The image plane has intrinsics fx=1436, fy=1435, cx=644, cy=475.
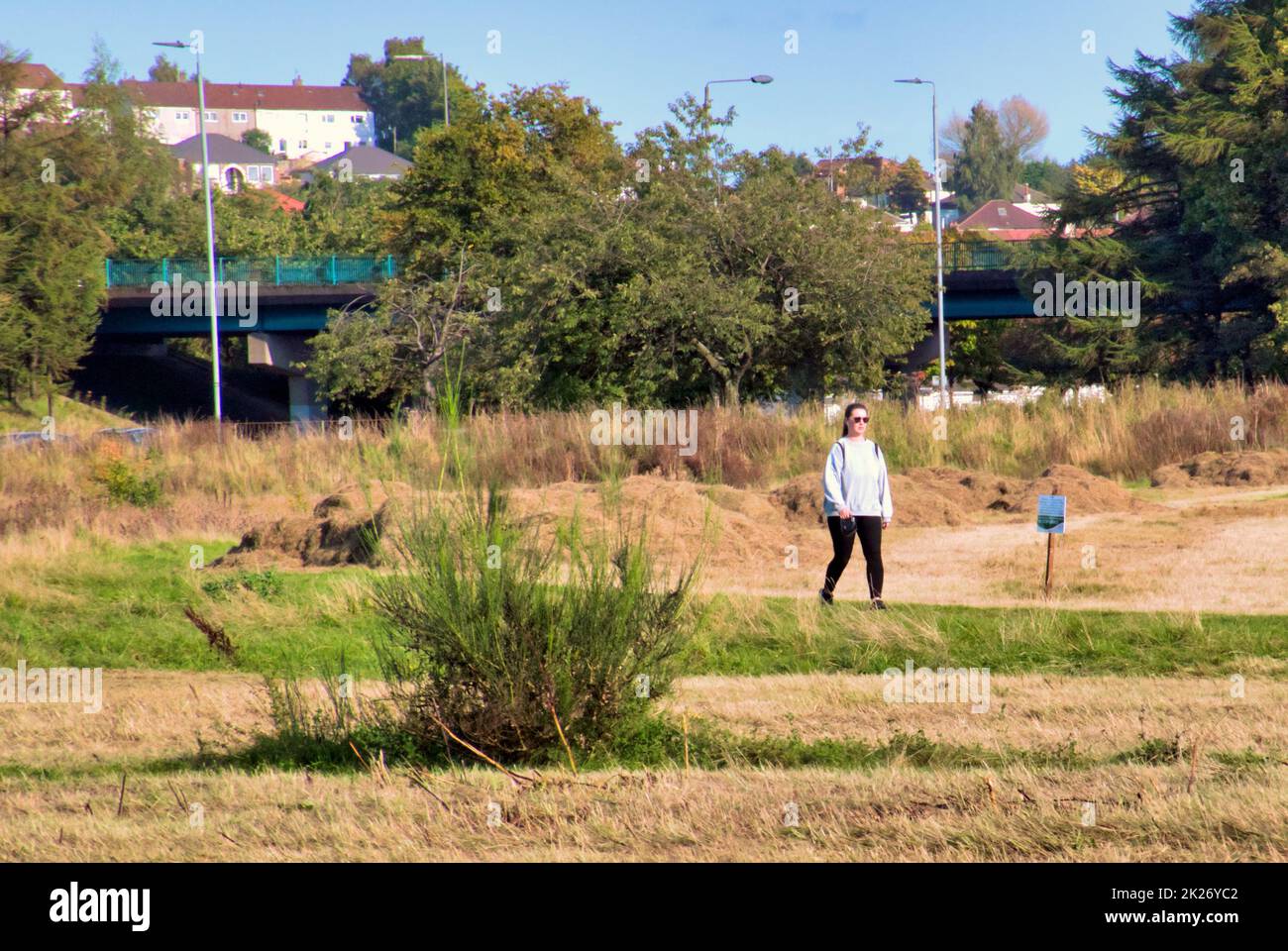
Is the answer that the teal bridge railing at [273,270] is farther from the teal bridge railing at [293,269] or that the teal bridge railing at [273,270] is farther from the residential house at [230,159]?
the residential house at [230,159]

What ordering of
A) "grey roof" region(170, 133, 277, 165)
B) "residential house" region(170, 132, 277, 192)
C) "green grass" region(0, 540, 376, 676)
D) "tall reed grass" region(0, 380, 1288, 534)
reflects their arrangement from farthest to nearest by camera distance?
1. "grey roof" region(170, 133, 277, 165)
2. "residential house" region(170, 132, 277, 192)
3. "tall reed grass" region(0, 380, 1288, 534)
4. "green grass" region(0, 540, 376, 676)

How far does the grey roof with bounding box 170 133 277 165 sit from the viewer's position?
132000 mm

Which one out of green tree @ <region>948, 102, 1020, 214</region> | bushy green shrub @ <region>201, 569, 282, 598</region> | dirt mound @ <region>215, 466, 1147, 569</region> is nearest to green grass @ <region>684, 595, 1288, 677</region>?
dirt mound @ <region>215, 466, 1147, 569</region>

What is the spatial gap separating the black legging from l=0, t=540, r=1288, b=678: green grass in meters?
0.27

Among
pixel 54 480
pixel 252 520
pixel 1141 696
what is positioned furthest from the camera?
pixel 54 480

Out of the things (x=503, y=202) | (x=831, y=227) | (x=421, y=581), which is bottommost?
(x=421, y=581)

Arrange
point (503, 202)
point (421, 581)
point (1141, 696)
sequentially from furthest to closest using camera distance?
point (503, 202) < point (1141, 696) < point (421, 581)

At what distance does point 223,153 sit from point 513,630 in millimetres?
138924

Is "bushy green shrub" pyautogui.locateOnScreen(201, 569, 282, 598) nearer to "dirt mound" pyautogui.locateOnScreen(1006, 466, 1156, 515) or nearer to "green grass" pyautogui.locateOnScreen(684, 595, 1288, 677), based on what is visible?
"green grass" pyautogui.locateOnScreen(684, 595, 1288, 677)

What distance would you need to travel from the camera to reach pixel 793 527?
17484 mm

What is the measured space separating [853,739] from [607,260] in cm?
2198

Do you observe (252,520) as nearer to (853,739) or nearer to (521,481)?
(521,481)

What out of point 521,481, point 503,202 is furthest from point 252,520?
point 503,202

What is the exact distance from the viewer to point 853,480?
1194 cm
